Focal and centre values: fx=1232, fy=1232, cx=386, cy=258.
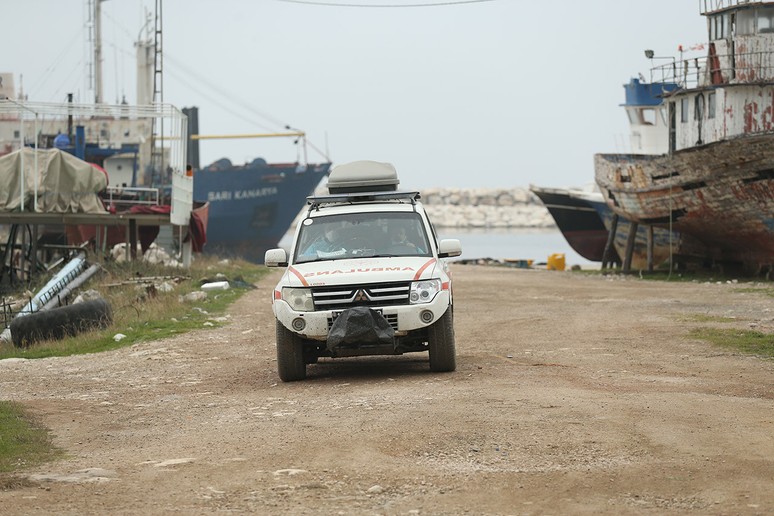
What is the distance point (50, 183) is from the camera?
30.2 meters

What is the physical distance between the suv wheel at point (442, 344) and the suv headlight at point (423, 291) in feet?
0.86

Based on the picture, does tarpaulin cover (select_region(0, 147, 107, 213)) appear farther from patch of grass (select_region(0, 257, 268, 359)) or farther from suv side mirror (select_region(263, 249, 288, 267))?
suv side mirror (select_region(263, 249, 288, 267))

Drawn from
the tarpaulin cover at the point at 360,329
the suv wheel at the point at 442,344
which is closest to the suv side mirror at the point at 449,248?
the suv wheel at the point at 442,344

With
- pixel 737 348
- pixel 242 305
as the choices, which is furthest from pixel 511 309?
pixel 737 348

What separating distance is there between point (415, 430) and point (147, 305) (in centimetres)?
1367

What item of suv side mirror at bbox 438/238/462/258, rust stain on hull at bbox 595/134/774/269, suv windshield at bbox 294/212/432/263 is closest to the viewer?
suv side mirror at bbox 438/238/462/258

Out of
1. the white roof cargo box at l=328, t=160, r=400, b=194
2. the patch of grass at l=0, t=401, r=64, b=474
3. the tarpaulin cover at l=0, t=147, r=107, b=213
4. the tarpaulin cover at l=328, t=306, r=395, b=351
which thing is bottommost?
the patch of grass at l=0, t=401, r=64, b=474

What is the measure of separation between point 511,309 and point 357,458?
14.4 metres

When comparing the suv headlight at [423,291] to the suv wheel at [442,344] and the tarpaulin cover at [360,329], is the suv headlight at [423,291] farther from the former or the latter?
the tarpaulin cover at [360,329]

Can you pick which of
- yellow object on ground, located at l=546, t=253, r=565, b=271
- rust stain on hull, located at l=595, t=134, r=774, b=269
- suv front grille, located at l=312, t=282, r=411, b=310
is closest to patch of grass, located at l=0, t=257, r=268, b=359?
suv front grille, located at l=312, t=282, r=411, b=310

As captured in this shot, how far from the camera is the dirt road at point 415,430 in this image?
7.40 metres

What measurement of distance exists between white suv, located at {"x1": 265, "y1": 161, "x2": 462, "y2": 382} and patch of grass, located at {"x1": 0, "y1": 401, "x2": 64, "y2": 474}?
2.94 meters

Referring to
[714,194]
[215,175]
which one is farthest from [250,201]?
[714,194]

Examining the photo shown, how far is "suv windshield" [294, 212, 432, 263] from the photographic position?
13.9m
